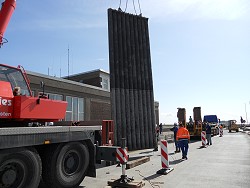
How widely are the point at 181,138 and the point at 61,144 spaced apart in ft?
23.7

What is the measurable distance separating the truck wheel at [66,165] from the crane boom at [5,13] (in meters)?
3.14

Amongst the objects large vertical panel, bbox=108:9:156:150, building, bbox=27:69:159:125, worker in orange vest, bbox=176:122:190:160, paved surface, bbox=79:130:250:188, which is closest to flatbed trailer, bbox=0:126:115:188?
paved surface, bbox=79:130:250:188

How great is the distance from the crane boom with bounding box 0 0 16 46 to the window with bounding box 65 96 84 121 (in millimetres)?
16265

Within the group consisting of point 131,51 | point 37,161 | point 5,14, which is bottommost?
point 37,161

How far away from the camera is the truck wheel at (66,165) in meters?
5.98

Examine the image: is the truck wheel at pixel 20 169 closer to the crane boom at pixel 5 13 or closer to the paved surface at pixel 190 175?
the paved surface at pixel 190 175

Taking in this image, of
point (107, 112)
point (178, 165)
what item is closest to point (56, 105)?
point (178, 165)

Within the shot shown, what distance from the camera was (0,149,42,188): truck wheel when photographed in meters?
4.97

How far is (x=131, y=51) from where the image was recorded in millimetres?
15031

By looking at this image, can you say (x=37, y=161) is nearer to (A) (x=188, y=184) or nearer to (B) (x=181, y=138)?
(A) (x=188, y=184)

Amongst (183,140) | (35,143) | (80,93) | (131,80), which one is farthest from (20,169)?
(80,93)

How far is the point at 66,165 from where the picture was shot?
643 centimetres

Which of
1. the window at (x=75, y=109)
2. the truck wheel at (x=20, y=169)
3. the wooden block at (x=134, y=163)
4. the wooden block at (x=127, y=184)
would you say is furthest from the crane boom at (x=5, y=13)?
the window at (x=75, y=109)

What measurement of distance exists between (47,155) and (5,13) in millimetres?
3838
